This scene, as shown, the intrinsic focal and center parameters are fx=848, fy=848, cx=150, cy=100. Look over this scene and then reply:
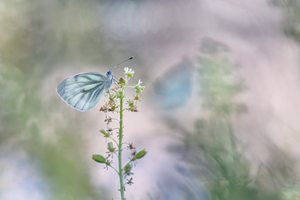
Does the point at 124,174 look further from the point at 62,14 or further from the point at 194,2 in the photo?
the point at 194,2

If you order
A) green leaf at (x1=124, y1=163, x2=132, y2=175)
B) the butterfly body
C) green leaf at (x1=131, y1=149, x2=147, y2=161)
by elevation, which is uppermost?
the butterfly body

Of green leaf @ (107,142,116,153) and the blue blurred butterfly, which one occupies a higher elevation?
the blue blurred butterfly

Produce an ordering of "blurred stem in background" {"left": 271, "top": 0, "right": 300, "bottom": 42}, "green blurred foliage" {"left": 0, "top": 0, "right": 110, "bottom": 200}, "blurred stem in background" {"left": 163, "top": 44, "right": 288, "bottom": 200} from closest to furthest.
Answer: "blurred stem in background" {"left": 163, "top": 44, "right": 288, "bottom": 200} → "blurred stem in background" {"left": 271, "top": 0, "right": 300, "bottom": 42} → "green blurred foliage" {"left": 0, "top": 0, "right": 110, "bottom": 200}

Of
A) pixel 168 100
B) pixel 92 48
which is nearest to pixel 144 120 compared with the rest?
pixel 92 48

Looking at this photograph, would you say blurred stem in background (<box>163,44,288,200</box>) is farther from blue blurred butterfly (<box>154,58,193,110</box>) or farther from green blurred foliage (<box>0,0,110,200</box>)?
green blurred foliage (<box>0,0,110,200</box>)

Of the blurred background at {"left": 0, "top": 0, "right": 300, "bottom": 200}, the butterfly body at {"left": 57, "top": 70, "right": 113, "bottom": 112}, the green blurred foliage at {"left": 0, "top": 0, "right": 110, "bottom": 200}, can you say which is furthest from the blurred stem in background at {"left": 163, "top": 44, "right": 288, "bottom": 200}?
the green blurred foliage at {"left": 0, "top": 0, "right": 110, "bottom": 200}

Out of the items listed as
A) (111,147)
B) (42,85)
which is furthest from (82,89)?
(42,85)
